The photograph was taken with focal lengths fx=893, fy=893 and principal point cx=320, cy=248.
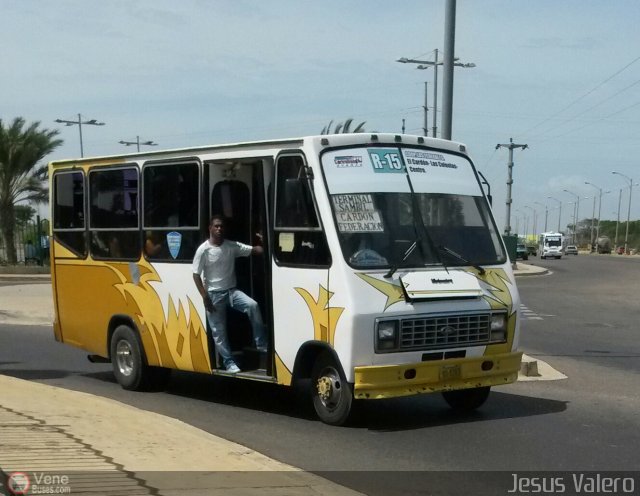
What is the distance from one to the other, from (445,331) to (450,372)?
386mm

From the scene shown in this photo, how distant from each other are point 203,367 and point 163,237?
63.2 inches

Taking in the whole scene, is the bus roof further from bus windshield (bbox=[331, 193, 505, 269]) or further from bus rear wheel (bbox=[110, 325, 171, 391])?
bus rear wheel (bbox=[110, 325, 171, 391])

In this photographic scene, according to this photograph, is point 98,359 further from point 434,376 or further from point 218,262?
point 434,376

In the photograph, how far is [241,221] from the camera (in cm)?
988

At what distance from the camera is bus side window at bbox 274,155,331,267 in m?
8.45

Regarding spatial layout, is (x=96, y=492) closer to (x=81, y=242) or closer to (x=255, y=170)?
(x=255, y=170)

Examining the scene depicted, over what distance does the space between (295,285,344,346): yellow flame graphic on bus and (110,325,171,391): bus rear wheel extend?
3.10 m

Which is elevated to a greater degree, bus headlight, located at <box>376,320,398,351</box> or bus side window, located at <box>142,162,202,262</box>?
bus side window, located at <box>142,162,202,262</box>

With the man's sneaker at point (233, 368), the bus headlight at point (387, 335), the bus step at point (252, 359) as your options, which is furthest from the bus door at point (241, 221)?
the bus headlight at point (387, 335)

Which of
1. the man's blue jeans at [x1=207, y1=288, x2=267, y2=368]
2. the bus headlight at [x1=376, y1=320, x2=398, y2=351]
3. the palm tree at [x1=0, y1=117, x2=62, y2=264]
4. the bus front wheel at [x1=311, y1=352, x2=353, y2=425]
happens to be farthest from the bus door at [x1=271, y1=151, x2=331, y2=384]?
the palm tree at [x1=0, y1=117, x2=62, y2=264]

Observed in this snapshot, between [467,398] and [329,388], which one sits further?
[467,398]

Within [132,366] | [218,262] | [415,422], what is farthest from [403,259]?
[132,366]

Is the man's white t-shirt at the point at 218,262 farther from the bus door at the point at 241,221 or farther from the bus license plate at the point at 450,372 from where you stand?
the bus license plate at the point at 450,372

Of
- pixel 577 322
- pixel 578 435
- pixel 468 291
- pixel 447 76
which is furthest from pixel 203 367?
pixel 577 322
